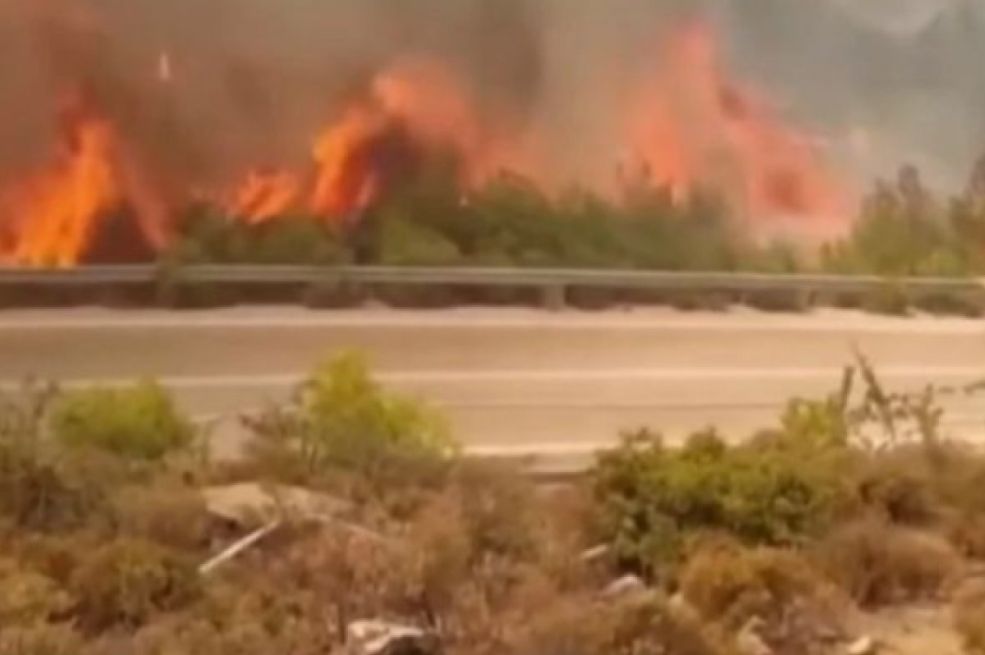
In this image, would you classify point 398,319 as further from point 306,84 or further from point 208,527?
point 208,527

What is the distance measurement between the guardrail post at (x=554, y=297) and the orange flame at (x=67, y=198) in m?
1.50

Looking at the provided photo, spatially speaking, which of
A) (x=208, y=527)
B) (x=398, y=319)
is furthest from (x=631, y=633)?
(x=398, y=319)

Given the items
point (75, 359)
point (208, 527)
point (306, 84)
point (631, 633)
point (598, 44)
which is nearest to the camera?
point (631, 633)

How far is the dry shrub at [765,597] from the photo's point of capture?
561cm

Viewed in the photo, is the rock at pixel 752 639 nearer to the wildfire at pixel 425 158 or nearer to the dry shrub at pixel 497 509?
the dry shrub at pixel 497 509

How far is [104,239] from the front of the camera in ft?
21.8

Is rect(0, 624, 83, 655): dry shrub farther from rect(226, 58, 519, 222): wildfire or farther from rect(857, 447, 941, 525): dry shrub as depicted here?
rect(857, 447, 941, 525): dry shrub

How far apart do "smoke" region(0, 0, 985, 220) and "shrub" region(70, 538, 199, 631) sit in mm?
1644

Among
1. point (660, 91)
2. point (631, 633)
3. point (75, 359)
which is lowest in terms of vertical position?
point (631, 633)

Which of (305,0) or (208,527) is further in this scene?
(305,0)

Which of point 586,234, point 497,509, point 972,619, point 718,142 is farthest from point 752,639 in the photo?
point 718,142

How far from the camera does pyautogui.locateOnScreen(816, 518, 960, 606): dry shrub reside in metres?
6.20

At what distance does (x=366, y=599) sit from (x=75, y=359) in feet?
5.25

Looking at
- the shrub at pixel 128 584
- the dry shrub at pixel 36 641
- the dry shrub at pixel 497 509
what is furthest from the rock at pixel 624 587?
the dry shrub at pixel 36 641
